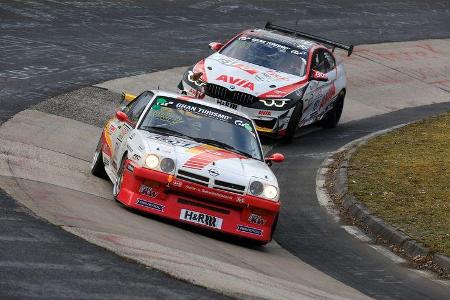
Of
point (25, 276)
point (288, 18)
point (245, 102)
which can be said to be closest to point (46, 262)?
point (25, 276)

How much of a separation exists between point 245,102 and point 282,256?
6767 mm

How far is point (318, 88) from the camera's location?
70.4 ft

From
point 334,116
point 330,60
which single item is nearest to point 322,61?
point 330,60

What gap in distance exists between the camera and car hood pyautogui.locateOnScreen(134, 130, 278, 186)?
1285 cm

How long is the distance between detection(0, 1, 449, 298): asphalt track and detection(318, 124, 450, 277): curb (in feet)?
1.22

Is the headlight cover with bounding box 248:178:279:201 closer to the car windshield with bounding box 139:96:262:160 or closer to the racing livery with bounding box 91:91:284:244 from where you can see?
the racing livery with bounding box 91:91:284:244

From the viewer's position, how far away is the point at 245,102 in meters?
19.5

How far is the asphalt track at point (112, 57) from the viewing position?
31.8ft

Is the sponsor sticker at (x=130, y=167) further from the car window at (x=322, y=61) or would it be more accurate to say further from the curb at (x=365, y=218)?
the car window at (x=322, y=61)

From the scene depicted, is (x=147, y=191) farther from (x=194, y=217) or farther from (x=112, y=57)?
(x=112, y=57)

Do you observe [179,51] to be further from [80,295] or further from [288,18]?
[80,295]

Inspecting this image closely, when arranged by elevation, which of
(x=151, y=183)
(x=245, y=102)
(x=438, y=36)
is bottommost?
(x=438, y=36)

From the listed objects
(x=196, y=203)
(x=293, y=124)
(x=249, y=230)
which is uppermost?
(x=196, y=203)

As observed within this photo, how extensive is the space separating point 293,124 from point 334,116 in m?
3.02
